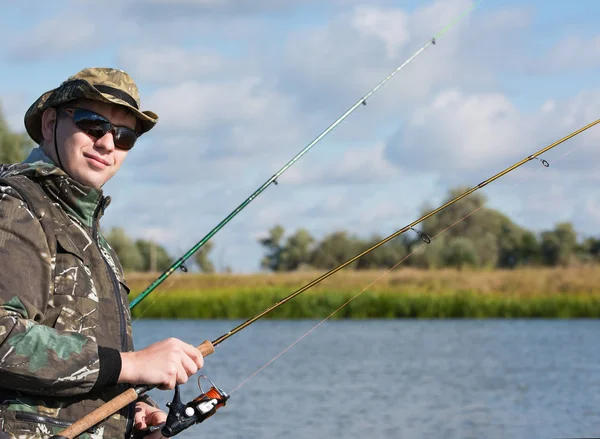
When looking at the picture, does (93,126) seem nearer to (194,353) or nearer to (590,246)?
(194,353)

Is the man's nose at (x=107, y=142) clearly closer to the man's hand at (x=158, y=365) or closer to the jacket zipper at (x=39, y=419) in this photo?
the man's hand at (x=158, y=365)

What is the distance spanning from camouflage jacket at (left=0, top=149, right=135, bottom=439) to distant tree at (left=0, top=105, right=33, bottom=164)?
36952 millimetres

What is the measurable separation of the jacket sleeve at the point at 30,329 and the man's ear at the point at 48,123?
31 centimetres

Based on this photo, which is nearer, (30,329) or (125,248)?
(30,329)

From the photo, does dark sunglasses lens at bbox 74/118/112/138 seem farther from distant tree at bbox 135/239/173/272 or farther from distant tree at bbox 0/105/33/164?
distant tree at bbox 135/239/173/272

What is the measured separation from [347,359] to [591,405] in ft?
25.8

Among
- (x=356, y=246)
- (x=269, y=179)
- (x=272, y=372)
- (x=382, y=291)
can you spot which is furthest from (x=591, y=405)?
(x=356, y=246)

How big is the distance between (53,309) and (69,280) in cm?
8

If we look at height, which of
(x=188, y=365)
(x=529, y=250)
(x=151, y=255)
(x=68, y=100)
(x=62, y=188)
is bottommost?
(x=188, y=365)

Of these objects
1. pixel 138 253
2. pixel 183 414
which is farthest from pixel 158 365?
pixel 138 253

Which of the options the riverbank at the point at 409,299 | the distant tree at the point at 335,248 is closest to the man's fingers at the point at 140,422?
the riverbank at the point at 409,299

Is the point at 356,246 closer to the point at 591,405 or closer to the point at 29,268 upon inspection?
the point at 591,405

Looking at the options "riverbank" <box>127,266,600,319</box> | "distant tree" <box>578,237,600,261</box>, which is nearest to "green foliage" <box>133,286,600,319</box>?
"riverbank" <box>127,266,600,319</box>

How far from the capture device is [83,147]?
2.60m
